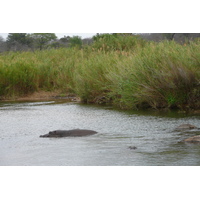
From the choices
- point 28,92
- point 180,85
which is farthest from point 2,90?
point 180,85

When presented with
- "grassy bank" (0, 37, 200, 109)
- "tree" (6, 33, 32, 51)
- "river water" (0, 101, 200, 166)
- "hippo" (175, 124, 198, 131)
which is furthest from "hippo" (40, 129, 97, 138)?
"tree" (6, 33, 32, 51)

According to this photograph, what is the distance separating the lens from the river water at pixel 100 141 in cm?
725

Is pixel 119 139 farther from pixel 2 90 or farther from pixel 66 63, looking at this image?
pixel 66 63

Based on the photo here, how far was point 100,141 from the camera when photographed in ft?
29.0

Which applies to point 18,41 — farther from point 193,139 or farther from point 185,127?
point 193,139

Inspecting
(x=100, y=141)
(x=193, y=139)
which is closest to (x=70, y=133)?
(x=100, y=141)

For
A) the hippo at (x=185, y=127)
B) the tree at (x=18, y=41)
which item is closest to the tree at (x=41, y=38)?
the tree at (x=18, y=41)

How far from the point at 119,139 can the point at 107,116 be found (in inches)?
144

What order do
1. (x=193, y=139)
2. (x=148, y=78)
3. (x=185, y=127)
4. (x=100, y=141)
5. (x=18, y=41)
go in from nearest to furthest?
(x=193, y=139), (x=100, y=141), (x=185, y=127), (x=148, y=78), (x=18, y=41)

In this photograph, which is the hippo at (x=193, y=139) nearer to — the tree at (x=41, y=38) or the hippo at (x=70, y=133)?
the hippo at (x=70, y=133)

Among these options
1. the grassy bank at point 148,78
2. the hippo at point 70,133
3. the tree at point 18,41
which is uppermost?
the tree at point 18,41

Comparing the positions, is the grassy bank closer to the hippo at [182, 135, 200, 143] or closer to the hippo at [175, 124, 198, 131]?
the hippo at [175, 124, 198, 131]

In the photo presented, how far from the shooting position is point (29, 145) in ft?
28.8

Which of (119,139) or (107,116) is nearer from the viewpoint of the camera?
(119,139)
